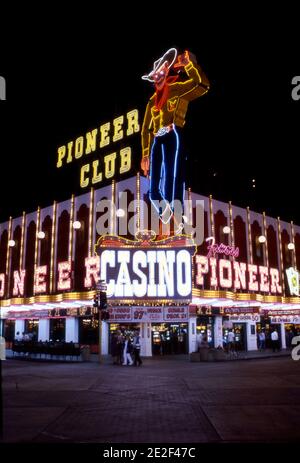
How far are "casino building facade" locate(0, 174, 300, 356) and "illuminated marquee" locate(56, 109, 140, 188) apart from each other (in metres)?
1.92

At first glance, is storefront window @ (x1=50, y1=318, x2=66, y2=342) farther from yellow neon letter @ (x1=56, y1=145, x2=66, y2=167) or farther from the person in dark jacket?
yellow neon letter @ (x1=56, y1=145, x2=66, y2=167)

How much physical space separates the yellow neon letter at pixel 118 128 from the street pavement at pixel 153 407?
2382 cm

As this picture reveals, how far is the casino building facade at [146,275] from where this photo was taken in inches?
1277

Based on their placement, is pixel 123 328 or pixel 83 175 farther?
pixel 83 175

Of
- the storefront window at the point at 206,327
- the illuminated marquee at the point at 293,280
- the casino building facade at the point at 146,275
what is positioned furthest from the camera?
the illuminated marquee at the point at 293,280

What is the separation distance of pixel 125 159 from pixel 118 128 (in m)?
4.97

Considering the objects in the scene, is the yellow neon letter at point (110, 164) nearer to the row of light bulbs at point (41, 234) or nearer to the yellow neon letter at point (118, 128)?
the yellow neon letter at point (118, 128)

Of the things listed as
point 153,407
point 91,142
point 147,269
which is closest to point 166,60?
point 91,142

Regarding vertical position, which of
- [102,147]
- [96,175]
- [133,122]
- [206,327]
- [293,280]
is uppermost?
[133,122]

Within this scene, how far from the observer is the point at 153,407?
1334 cm

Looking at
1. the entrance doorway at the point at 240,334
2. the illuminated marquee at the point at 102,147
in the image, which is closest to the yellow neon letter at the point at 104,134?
the illuminated marquee at the point at 102,147

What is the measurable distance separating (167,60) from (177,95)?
3473 millimetres

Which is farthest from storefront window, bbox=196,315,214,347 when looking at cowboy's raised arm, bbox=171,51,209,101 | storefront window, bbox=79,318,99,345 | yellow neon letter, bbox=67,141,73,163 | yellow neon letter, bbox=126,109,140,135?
yellow neon letter, bbox=67,141,73,163

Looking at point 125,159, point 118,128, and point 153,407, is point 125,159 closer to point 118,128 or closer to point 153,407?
point 118,128
